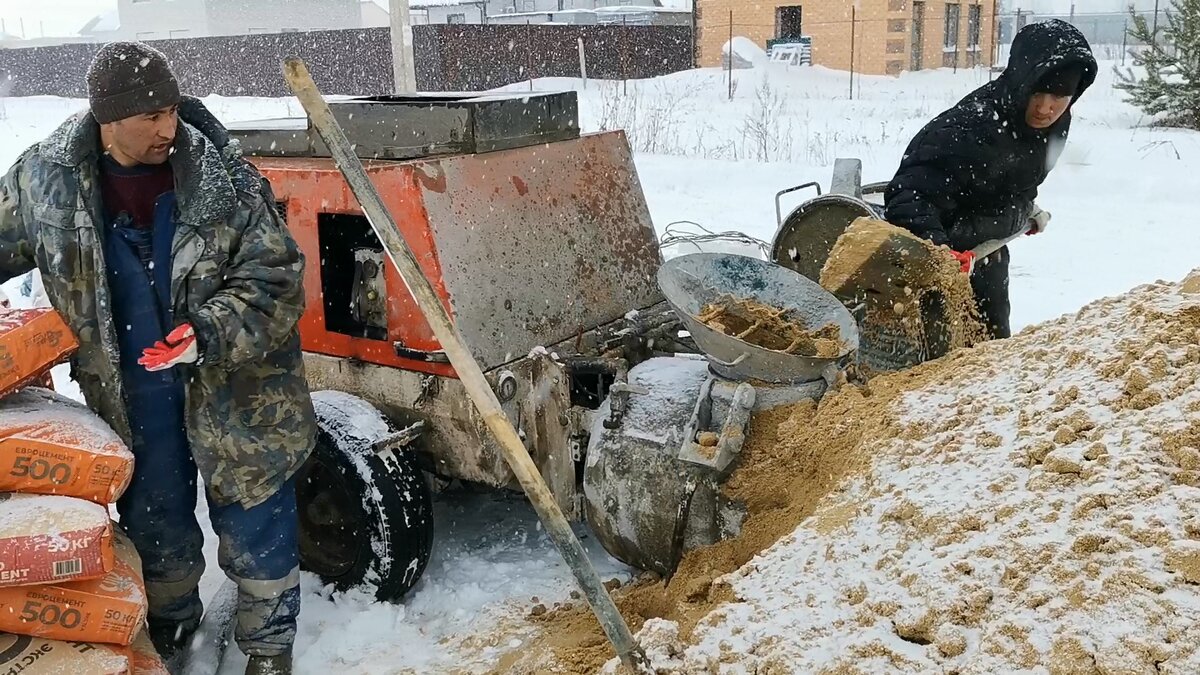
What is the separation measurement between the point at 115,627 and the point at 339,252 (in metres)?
1.49

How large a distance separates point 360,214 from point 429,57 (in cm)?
2054

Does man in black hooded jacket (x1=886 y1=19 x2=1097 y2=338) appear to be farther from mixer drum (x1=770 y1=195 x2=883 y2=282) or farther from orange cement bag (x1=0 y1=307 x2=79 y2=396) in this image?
orange cement bag (x1=0 y1=307 x2=79 y2=396)

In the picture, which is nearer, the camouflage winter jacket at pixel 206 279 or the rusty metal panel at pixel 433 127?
the camouflage winter jacket at pixel 206 279

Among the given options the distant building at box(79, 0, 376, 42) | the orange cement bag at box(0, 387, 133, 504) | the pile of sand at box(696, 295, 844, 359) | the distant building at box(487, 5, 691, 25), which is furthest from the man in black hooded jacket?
the distant building at box(79, 0, 376, 42)

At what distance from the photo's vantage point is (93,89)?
2453 millimetres

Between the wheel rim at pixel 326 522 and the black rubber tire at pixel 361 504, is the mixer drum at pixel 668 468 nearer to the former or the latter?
the black rubber tire at pixel 361 504

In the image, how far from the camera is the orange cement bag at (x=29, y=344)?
2465 mm

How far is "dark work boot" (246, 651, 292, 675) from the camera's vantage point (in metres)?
2.85

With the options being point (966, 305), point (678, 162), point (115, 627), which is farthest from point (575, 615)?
point (678, 162)

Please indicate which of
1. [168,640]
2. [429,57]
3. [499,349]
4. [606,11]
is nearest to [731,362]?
[499,349]

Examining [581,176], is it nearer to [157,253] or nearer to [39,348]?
[157,253]

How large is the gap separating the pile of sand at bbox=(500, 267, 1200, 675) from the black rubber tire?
1.87 ft

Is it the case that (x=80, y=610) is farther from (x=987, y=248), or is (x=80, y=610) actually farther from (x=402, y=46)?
(x=402, y=46)

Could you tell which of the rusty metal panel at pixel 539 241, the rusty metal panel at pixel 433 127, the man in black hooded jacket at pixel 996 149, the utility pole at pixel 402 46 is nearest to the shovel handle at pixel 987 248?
the man in black hooded jacket at pixel 996 149
